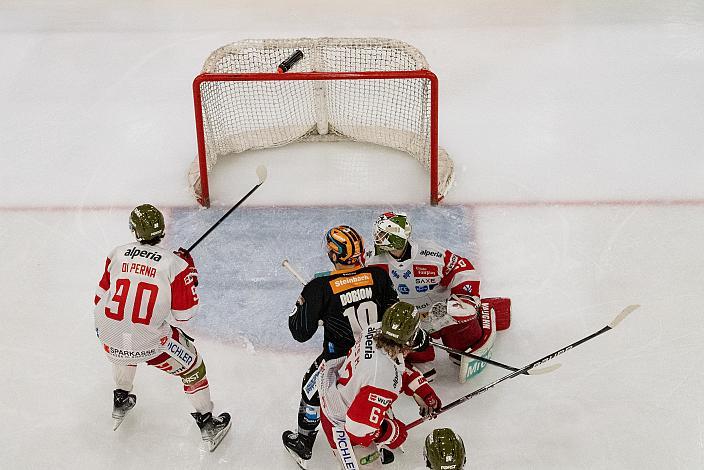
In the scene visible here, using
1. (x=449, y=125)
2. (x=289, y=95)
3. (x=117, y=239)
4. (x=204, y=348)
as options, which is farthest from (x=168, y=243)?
(x=449, y=125)

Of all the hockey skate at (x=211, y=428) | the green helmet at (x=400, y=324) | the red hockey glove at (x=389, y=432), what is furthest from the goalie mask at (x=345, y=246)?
the hockey skate at (x=211, y=428)

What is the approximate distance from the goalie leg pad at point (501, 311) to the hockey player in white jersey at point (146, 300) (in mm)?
1418

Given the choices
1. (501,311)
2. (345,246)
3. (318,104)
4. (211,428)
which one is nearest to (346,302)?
(345,246)

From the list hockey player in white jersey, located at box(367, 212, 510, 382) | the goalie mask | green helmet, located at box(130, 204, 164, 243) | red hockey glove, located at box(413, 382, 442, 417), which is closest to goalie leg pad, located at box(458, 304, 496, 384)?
hockey player in white jersey, located at box(367, 212, 510, 382)

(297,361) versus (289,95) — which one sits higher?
(289,95)

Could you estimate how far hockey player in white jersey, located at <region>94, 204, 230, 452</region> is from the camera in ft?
13.7

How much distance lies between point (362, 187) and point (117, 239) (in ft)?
4.32

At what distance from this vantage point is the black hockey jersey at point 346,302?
416 cm

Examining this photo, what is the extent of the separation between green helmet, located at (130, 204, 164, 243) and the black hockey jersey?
61 centimetres

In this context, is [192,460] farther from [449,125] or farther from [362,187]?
[449,125]

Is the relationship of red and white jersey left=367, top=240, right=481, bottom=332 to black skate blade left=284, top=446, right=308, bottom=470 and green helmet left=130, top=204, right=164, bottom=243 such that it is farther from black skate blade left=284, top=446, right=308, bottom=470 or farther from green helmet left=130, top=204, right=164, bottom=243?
green helmet left=130, top=204, right=164, bottom=243

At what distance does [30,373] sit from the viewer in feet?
16.1

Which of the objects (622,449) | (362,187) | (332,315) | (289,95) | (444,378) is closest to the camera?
(332,315)

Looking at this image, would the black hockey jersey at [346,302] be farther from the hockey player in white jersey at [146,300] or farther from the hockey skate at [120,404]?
the hockey skate at [120,404]
